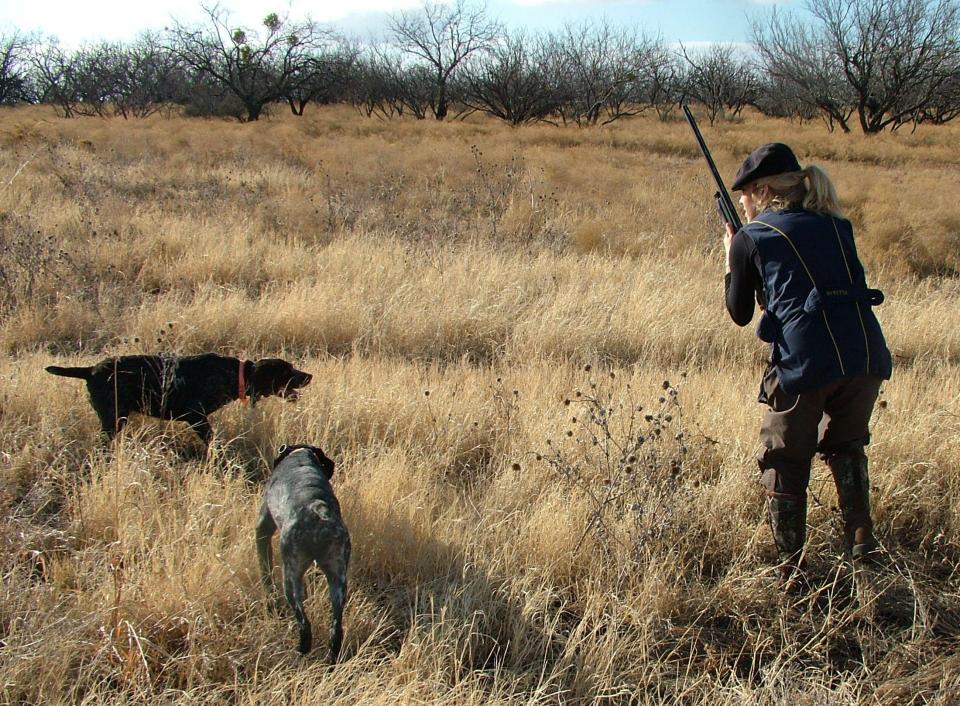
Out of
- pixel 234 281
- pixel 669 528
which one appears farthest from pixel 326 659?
pixel 234 281

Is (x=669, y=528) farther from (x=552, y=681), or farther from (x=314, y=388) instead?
(x=314, y=388)

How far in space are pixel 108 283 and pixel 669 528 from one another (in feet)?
18.8

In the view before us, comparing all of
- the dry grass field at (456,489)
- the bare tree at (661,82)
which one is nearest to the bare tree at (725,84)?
the bare tree at (661,82)

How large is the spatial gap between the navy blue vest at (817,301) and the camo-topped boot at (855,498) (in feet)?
1.32

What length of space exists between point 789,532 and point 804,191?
4.40ft

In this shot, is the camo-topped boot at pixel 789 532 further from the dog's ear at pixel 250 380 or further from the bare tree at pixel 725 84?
the bare tree at pixel 725 84

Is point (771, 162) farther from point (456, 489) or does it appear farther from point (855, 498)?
point (456, 489)

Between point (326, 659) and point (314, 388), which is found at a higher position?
point (314, 388)

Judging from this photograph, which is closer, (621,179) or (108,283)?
(108,283)

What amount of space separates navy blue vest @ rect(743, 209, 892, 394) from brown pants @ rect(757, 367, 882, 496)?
84 millimetres

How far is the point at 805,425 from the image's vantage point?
103 inches

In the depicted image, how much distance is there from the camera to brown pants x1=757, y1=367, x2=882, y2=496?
2.60m

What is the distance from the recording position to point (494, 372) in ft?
16.4

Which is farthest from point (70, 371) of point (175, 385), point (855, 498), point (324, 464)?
point (855, 498)
